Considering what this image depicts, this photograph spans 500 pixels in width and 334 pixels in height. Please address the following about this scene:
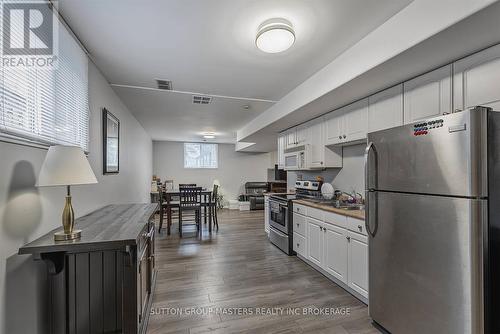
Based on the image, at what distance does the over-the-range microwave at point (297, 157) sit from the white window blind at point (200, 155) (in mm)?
4829

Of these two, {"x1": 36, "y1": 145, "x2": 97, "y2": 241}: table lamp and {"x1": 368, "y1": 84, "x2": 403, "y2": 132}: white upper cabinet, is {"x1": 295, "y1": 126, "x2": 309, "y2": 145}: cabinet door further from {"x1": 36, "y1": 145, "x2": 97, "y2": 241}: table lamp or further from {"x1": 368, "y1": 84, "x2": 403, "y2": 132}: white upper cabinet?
{"x1": 36, "y1": 145, "x2": 97, "y2": 241}: table lamp

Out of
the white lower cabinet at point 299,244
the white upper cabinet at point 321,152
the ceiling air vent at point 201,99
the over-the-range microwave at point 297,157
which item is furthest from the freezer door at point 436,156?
the ceiling air vent at point 201,99

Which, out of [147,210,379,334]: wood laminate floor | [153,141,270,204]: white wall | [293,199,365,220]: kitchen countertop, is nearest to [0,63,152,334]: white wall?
[147,210,379,334]: wood laminate floor

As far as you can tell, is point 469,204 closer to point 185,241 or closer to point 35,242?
point 35,242

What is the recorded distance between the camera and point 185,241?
4.44 m

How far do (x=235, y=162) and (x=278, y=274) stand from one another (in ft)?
21.2

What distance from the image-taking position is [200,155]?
8.77 m

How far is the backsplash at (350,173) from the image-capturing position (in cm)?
312

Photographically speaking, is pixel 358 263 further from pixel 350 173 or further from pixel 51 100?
pixel 51 100

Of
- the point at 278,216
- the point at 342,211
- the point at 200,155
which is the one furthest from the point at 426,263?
the point at 200,155

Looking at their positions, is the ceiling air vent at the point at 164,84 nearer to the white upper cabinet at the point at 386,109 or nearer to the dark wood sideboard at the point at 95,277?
the dark wood sideboard at the point at 95,277

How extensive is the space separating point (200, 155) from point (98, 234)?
737 centimetres

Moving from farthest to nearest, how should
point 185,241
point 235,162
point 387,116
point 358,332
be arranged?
point 235,162, point 185,241, point 387,116, point 358,332

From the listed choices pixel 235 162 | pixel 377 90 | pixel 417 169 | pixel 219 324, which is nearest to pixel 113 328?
pixel 219 324
